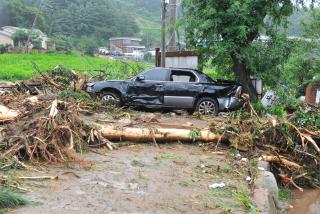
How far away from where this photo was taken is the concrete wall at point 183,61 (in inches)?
745

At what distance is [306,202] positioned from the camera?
1012cm

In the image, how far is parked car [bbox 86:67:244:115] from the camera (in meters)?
15.6

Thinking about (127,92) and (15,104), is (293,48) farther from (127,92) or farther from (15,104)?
(15,104)

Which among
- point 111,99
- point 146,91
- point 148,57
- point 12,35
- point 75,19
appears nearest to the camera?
point 111,99

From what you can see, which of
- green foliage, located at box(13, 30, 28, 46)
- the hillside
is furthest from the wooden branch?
the hillside

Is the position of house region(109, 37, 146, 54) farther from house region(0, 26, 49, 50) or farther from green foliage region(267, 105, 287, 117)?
green foliage region(267, 105, 287, 117)

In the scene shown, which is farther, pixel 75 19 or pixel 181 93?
pixel 75 19

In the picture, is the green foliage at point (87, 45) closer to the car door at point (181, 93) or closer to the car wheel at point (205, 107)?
the car door at point (181, 93)

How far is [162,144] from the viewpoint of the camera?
1116cm

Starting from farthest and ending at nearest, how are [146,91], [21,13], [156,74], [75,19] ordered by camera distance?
1. [21,13]
2. [75,19]
3. [156,74]
4. [146,91]

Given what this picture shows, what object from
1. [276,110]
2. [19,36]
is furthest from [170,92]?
[19,36]

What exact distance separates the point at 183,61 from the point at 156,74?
3.69 m

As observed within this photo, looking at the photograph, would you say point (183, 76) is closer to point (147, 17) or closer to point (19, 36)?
point (19, 36)

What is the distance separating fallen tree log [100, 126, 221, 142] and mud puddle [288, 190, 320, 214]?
2188 mm
